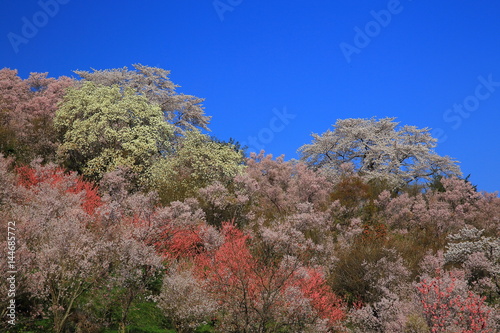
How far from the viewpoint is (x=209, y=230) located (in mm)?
21047

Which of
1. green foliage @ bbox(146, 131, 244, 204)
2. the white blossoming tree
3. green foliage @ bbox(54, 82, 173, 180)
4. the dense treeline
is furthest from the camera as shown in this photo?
the white blossoming tree

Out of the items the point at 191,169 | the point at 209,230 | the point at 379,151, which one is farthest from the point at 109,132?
the point at 379,151

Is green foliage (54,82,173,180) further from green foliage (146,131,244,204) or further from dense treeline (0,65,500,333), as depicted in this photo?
green foliage (146,131,244,204)

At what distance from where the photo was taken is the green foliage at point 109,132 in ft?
97.9

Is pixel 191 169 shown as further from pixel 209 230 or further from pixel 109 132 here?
pixel 209 230

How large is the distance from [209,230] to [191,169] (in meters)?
9.49

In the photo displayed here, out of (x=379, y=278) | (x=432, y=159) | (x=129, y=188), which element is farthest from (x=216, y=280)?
(x=432, y=159)

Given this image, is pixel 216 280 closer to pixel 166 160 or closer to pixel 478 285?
pixel 478 285

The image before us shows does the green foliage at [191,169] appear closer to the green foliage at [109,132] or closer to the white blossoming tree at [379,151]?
the green foliage at [109,132]

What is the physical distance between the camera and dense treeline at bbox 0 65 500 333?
13.7m

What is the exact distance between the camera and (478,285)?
20984mm

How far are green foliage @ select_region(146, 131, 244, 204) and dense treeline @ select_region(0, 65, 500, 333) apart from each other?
11 cm

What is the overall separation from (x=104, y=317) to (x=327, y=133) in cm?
4182

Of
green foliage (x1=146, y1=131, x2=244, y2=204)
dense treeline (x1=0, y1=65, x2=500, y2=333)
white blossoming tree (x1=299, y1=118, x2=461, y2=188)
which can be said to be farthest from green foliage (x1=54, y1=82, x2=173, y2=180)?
white blossoming tree (x1=299, y1=118, x2=461, y2=188)
